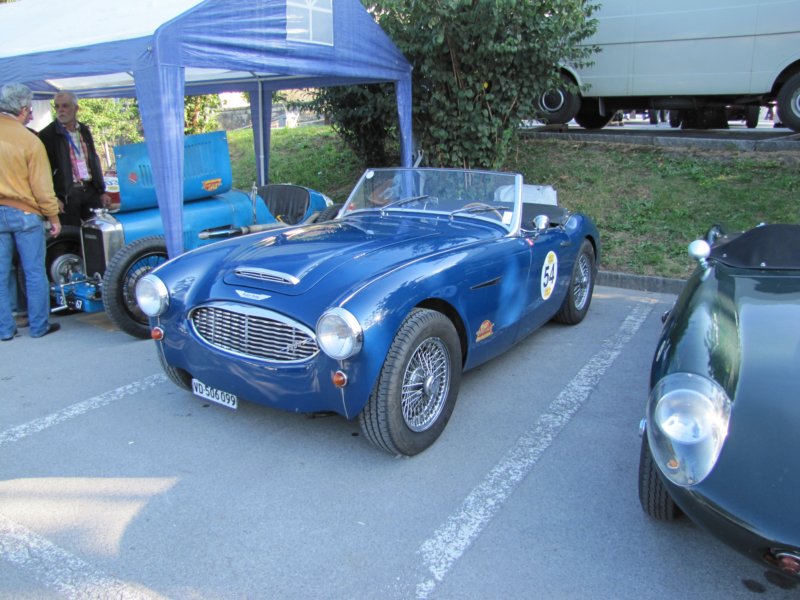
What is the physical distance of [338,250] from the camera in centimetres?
352

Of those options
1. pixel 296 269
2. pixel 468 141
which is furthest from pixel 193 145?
pixel 468 141

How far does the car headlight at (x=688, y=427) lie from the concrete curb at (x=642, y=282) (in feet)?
14.5

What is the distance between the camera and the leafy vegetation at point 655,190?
6.94 m

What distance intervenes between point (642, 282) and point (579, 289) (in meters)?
1.59

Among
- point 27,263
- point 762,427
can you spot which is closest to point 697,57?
point 762,427

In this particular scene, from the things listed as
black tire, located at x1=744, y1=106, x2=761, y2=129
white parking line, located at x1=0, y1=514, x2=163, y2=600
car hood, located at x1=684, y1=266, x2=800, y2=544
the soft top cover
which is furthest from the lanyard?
black tire, located at x1=744, y1=106, x2=761, y2=129

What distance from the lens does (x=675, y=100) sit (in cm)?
966

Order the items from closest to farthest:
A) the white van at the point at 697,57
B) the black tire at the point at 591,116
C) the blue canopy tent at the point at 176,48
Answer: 1. the blue canopy tent at the point at 176,48
2. the white van at the point at 697,57
3. the black tire at the point at 591,116

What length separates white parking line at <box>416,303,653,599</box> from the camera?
2.50 meters

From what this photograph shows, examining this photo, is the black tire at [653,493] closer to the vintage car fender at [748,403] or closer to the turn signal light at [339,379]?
the vintage car fender at [748,403]

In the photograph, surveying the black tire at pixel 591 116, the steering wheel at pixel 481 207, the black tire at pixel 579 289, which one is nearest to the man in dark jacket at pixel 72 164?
the steering wheel at pixel 481 207

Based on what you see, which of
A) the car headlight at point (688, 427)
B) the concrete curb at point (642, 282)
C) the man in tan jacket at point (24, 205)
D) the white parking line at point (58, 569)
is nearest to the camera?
the car headlight at point (688, 427)

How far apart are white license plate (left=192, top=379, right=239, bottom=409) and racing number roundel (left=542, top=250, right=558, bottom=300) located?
7.29 feet

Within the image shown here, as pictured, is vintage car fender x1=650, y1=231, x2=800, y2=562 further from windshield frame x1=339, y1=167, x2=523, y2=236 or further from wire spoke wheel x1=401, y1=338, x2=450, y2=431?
windshield frame x1=339, y1=167, x2=523, y2=236
